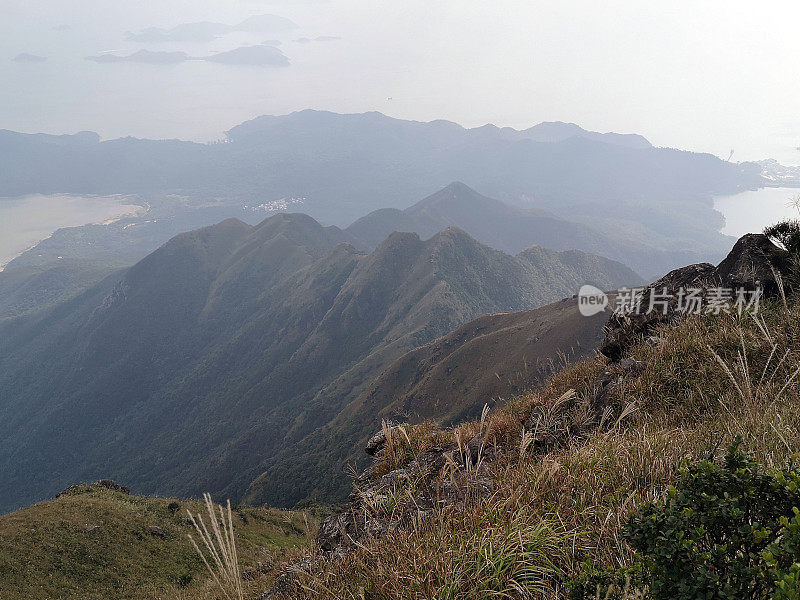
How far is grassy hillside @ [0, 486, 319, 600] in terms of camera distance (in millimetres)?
21536

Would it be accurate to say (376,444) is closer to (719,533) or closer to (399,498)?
(399,498)

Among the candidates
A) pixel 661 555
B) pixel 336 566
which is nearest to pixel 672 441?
pixel 661 555

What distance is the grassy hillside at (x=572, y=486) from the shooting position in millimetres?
2475

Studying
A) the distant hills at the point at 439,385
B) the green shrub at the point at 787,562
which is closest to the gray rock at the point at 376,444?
the green shrub at the point at 787,562

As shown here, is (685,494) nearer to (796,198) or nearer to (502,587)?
(502,587)

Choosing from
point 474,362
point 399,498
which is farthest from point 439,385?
point 399,498

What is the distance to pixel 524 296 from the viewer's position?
654 ft

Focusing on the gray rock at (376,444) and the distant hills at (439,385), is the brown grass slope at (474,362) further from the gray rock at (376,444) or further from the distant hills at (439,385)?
the gray rock at (376,444)

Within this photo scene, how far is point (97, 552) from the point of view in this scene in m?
25.2

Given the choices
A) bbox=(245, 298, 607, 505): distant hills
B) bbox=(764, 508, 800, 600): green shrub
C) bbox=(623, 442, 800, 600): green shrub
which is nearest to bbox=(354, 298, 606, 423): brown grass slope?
bbox=(245, 298, 607, 505): distant hills

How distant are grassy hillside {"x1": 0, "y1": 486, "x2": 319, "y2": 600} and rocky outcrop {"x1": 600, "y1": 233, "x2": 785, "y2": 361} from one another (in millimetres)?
16898

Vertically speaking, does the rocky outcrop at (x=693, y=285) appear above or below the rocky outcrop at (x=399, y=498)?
above

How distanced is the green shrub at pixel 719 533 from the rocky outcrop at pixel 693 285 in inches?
256

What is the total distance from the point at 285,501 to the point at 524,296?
14877cm
